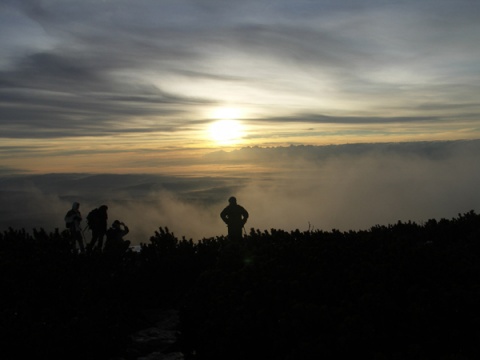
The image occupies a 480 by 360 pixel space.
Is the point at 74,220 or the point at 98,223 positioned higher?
the point at 74,220

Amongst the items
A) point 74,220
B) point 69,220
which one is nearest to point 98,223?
point 74,220

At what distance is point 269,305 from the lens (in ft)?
15.5

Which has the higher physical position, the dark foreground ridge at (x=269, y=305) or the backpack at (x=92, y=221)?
the backpack at (x=92, y=221)

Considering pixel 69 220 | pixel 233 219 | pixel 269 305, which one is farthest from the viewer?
pixel 69 220

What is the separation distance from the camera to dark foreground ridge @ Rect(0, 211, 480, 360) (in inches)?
154

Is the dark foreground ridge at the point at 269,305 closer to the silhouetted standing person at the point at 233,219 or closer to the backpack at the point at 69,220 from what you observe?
the silhouetted standing person at the point at 233,219

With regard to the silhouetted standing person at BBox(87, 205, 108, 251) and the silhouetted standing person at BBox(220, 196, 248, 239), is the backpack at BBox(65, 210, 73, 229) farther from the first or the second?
the silhouetted standing person at BBox(220, 196, 248, 239)

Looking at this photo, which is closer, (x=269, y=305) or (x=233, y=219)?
(x=269, y=305)

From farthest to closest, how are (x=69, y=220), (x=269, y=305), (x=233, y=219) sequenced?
(x=69, y=220), (x=233, y=219), (x=269, y=305)

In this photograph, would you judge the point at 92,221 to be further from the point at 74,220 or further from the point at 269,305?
the point at 269,305

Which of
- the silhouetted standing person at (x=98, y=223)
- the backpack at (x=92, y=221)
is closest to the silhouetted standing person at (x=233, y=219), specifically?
the silhouetted standing person at (x=98, y=223)

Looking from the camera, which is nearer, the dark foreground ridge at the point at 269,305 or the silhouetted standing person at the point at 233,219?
the dark foreground ridge at the point at 269,305

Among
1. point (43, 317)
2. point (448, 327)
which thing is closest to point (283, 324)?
point (448, 327)

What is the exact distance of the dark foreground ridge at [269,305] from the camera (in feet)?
12.8
